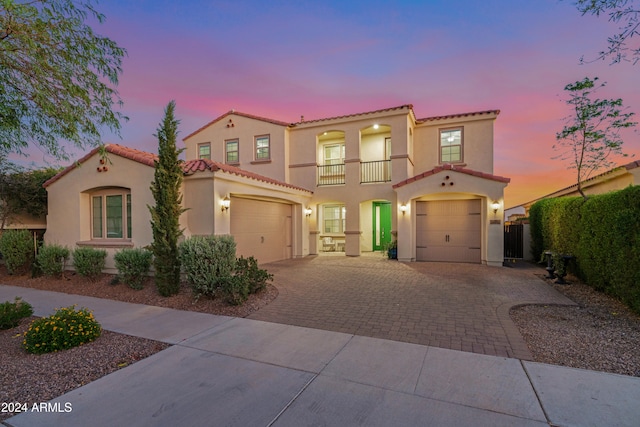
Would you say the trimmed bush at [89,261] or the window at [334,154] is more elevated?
the window at [334,154]

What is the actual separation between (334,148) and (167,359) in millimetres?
13882

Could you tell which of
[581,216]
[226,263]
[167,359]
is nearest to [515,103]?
[581,216]

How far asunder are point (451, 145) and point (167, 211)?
13113 millimetres

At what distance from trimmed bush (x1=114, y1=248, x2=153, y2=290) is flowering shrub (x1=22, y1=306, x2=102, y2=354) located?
3219 mm

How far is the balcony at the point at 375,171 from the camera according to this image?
14320 millimetres

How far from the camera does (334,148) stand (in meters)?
16.2

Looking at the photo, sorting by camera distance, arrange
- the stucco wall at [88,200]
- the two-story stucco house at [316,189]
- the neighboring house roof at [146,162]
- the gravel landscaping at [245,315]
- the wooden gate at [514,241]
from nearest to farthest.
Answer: the gravel landscaping at [245,315], the neighboring house roof at [146,162], the stucco wall at [88,200], the two-story stucco house at [316,189], the wooden gate at [514,241]

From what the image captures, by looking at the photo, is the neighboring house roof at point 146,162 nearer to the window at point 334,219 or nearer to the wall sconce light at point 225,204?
the wall sconce light at point 225,204

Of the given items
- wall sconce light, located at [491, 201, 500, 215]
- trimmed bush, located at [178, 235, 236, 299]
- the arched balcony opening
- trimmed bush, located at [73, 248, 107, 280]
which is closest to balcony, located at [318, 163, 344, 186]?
the arched balcony opening

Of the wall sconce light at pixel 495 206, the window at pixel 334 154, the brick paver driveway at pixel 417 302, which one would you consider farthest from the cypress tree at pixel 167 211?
the wall sconce light at pixel 495 206

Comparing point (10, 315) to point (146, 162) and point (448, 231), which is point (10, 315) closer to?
point (146, 162)

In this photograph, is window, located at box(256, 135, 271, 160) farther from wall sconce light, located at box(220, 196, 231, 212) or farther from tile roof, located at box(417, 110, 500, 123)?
tile roof, located at box(417, 110, 500, 123)

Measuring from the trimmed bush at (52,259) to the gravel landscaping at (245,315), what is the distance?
4308mm

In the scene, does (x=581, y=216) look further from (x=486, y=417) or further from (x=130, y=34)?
(x=130, y=34)
